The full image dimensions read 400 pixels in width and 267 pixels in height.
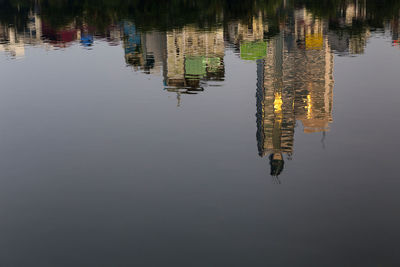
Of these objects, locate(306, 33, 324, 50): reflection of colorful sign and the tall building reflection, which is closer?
the tall building reflection

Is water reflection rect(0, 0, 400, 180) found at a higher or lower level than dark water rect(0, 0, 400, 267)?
higher

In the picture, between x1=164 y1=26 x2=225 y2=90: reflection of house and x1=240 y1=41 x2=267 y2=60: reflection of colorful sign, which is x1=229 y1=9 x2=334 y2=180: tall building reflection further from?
x1=164 y1=26 x2=225 y2=90: reflection of house

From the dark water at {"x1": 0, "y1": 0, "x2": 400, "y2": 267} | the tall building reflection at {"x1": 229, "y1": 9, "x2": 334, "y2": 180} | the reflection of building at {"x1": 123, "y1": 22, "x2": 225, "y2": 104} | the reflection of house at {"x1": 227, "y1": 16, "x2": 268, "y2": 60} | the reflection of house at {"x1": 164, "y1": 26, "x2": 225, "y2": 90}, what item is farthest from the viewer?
the reflection of house at {"x1": 227, "y1": 16, "x2": 268, "y2": 60}

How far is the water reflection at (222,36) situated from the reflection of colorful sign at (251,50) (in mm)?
168

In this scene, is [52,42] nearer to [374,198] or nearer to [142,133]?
[142,133]

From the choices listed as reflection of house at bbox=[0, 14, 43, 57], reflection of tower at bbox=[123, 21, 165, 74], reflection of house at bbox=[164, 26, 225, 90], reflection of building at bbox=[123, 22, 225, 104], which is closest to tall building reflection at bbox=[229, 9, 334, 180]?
reflection of house at bbox=[164, 26, 225, 90]

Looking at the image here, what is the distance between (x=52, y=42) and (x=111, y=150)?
48.5 metres

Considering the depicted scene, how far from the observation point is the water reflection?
2424 inches

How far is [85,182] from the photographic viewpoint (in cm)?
3425

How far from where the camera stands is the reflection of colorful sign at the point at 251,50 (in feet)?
223

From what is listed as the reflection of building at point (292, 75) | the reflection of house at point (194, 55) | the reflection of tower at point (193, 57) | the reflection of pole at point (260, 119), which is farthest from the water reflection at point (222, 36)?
the reflection of pole at point (260, 119)

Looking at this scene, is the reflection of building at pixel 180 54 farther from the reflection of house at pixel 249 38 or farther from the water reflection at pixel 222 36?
the reflection of house at pixel 249 38

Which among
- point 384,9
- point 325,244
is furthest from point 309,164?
point 384,9

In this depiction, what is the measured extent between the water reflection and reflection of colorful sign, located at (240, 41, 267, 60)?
0.17 m
